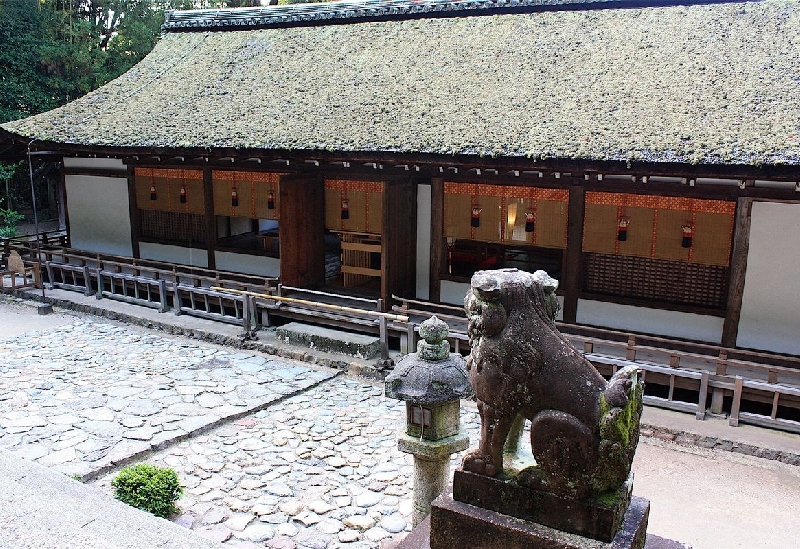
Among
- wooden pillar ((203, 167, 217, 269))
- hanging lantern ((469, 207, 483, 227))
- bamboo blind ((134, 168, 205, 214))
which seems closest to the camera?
hanging lantern ((469, 207, 483, 227))

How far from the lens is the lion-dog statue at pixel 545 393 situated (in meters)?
4.14

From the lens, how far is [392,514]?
694 centimetres

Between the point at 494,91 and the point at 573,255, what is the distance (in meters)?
3.41

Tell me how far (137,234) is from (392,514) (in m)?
12.5

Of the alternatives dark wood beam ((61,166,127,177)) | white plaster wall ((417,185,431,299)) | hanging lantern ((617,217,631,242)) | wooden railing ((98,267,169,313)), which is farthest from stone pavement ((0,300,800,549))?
dark wood beam ((61,166,127,177))

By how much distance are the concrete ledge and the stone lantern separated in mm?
Result: 1972

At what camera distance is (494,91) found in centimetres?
1212

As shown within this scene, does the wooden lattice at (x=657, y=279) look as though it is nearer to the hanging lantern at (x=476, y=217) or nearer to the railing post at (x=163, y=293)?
the hanging lantern at (x=476, y=217)

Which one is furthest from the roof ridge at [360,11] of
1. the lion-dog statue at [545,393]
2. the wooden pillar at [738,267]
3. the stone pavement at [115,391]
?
the lion-dog statue at [545,393]

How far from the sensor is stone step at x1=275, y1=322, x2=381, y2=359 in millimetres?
11445

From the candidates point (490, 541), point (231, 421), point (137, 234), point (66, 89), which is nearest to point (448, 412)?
point (490, 541)

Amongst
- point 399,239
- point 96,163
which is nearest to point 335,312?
point 399,239

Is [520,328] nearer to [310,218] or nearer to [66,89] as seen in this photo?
[310,218]

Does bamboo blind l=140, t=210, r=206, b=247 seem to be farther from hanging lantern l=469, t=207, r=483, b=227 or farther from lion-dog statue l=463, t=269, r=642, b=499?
lion-dog statue l=463, t=269, r=642, b=499
